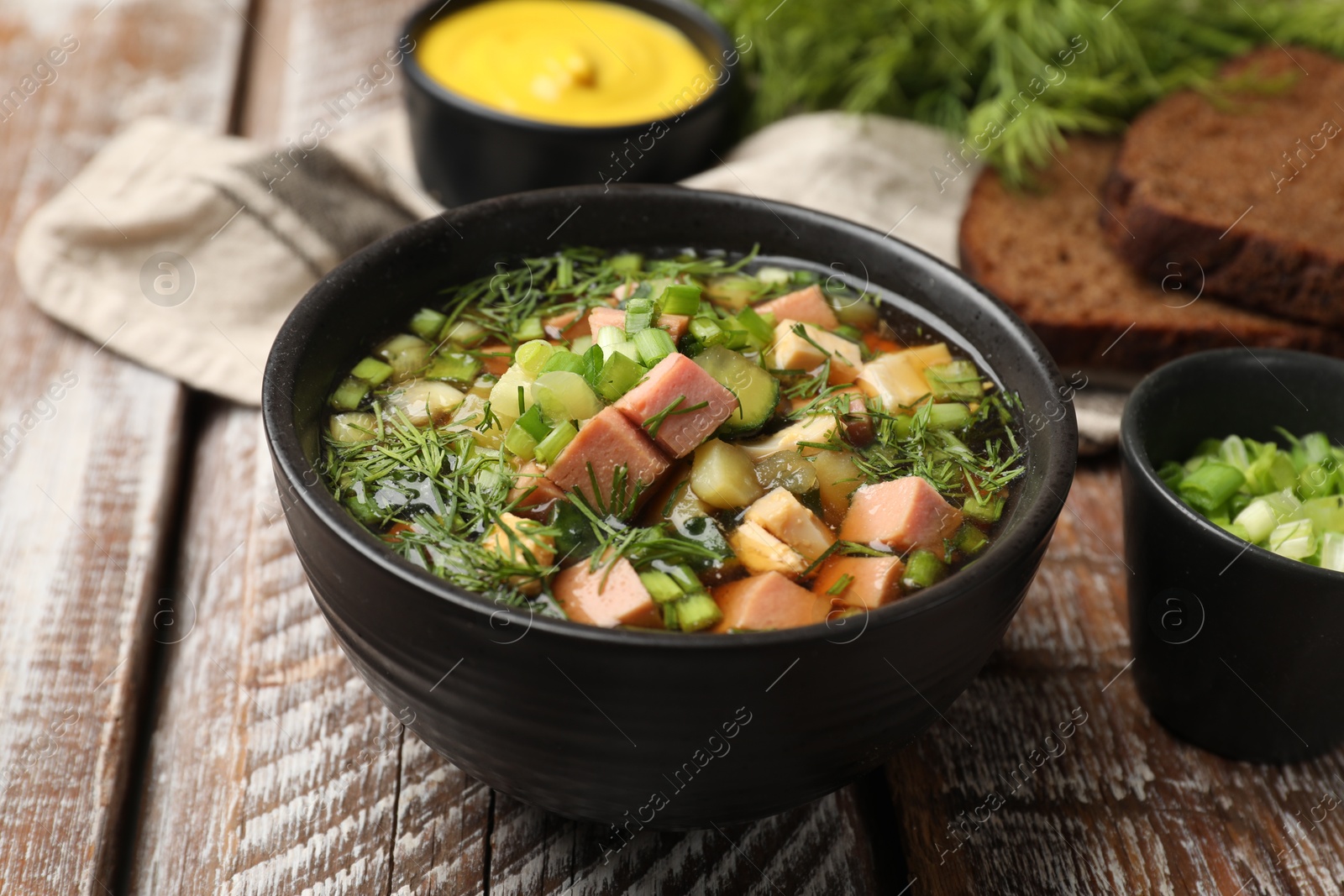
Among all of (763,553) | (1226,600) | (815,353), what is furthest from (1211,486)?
(763,553)

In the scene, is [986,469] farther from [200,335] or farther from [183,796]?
[200,335]

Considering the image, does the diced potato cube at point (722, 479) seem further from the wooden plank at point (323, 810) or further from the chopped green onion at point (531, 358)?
the wooden plank at point (323, 810)

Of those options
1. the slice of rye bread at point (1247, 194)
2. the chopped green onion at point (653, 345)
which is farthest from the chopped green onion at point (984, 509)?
the slice of rye bread at point (1247, 194)

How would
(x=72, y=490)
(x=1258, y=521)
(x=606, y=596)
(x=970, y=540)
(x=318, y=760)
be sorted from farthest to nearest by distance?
(x=72, y=490), (x=1258, y=521), (x=318, y=760), (x=970, y=540), (x=606, y=596)

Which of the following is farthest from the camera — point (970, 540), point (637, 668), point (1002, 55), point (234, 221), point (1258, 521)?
point (1002, 55)

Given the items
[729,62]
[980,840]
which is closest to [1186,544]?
[980,840]

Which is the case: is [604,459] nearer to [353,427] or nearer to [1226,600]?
[353,427]
